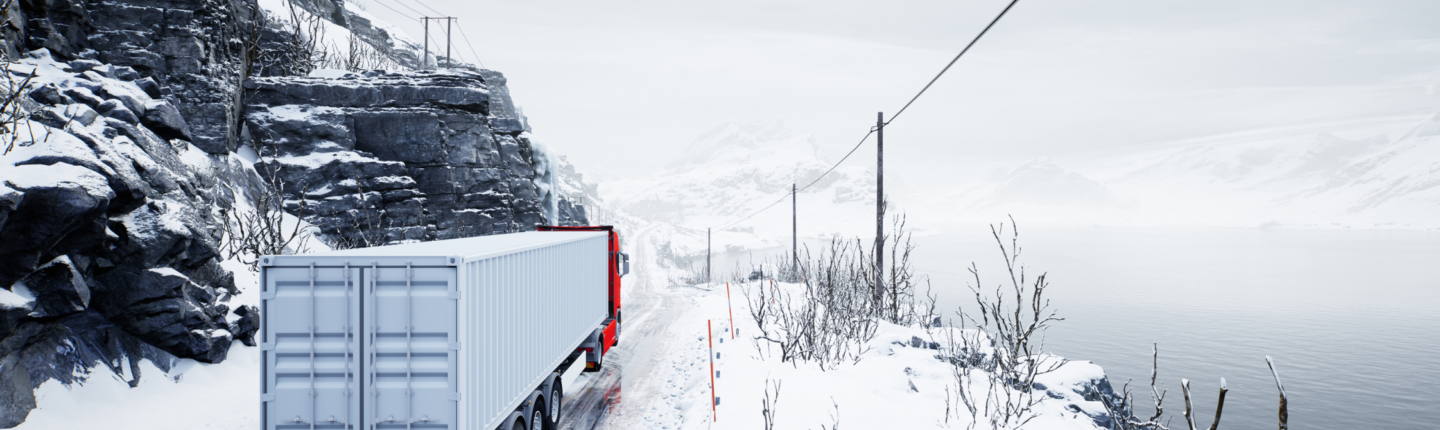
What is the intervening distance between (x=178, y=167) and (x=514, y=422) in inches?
429

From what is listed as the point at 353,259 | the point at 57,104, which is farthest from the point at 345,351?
the point at 57,104

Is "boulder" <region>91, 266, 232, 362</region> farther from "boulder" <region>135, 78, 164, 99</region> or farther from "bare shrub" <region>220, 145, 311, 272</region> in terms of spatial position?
"boulder" <region>135, 78, 164, 99</region>

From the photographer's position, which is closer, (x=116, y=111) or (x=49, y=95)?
(x=49, y=95)

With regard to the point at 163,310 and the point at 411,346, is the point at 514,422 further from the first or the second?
the point at 163,310

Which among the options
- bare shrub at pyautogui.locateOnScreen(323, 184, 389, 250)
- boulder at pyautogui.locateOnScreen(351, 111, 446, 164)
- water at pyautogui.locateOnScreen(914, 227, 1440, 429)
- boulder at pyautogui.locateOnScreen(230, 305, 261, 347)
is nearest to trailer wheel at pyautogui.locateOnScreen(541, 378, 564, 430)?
boulder at pyautogui.locateOnScreen(230, 305, 261, 347)

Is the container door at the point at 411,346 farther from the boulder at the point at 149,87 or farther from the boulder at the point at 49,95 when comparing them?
the boulder at the point at 149,87

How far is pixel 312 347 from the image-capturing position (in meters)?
5.66

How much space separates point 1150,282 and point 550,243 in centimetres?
8257

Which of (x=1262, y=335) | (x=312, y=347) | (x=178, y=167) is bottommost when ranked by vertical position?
(x=1262, y=335)

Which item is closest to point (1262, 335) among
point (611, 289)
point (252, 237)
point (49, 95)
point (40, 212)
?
point (611, 289)

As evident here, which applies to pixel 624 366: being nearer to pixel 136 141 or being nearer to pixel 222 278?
pixel 222 278

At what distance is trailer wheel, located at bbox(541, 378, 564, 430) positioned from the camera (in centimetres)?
904

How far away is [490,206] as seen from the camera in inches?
1038

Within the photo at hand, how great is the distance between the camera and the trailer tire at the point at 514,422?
7121mm
